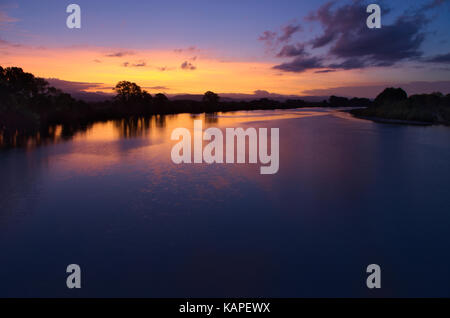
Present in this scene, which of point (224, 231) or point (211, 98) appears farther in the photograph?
point (211, 98)

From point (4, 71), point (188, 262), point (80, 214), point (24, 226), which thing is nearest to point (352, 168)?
point (188, 262)

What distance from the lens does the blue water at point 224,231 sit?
697cm

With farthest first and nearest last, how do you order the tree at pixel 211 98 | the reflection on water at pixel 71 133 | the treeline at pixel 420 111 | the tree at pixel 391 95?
the tree at pixel 211 98
the tree at pixel 391 95
the treeline at pixel 420 111
the reflection on water at pixel 71 133

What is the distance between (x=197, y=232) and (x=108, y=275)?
3157 mm

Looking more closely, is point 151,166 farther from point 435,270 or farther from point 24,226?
point 435,270

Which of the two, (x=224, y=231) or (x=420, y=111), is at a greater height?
(x=420, y=111)

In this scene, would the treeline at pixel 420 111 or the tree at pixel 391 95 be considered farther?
the tree at pixel 391 95

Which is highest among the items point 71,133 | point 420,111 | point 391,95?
point 391,95

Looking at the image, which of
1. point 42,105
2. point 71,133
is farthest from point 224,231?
point 42,105

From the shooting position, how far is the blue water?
6973 millimetres

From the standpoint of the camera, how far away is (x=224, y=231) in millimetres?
9758

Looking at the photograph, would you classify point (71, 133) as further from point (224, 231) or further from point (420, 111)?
point (420, 111)

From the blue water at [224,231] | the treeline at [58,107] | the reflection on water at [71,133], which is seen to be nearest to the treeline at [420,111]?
the treeline at [58,107]

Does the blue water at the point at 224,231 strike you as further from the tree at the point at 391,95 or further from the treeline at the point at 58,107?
the tree at the point at 391,95
